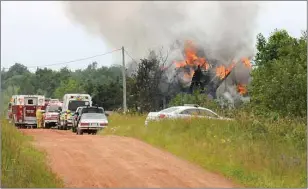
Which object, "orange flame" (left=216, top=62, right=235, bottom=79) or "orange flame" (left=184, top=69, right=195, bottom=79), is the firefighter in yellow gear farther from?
"orange flame" (left=216, top=62, right=235, bottom=79)

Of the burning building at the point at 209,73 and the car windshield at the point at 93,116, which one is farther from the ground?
the burning building at the point at 209,73

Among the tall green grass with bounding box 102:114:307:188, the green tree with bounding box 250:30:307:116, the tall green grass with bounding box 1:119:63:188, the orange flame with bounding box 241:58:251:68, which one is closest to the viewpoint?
the tall green grass with bounding box 1:119:63:188

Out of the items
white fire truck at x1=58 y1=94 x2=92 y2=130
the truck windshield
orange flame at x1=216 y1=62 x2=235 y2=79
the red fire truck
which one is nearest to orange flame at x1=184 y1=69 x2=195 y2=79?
orange flame at x1=216 y1=62 x2=235 y2=79

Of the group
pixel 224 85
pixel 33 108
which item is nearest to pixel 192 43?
pixel 224 85

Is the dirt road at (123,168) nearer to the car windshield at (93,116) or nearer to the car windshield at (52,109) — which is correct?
the car windshield at (93,116)

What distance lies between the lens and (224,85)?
5241cm

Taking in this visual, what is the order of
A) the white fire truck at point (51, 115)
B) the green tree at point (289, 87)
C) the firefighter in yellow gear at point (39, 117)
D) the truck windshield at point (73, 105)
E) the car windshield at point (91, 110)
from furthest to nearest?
the firefighter in yellow gear at point (39, 117), the white fire truck at point (51, 115), the truck windshield at point (73, 105), the car windshield at point (91, 110), the green tree at point (289, 87)

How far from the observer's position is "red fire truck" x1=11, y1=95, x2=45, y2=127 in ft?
124

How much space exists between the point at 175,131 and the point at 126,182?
735 cm

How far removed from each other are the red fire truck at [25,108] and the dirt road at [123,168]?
2269 centimetres

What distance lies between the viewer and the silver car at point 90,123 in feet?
85.4

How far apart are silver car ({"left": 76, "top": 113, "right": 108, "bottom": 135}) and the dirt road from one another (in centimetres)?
982

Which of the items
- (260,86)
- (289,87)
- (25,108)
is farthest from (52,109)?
(289,87)

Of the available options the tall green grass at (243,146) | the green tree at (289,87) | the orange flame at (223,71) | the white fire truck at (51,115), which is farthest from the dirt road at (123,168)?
the orange flame at (223,71)
